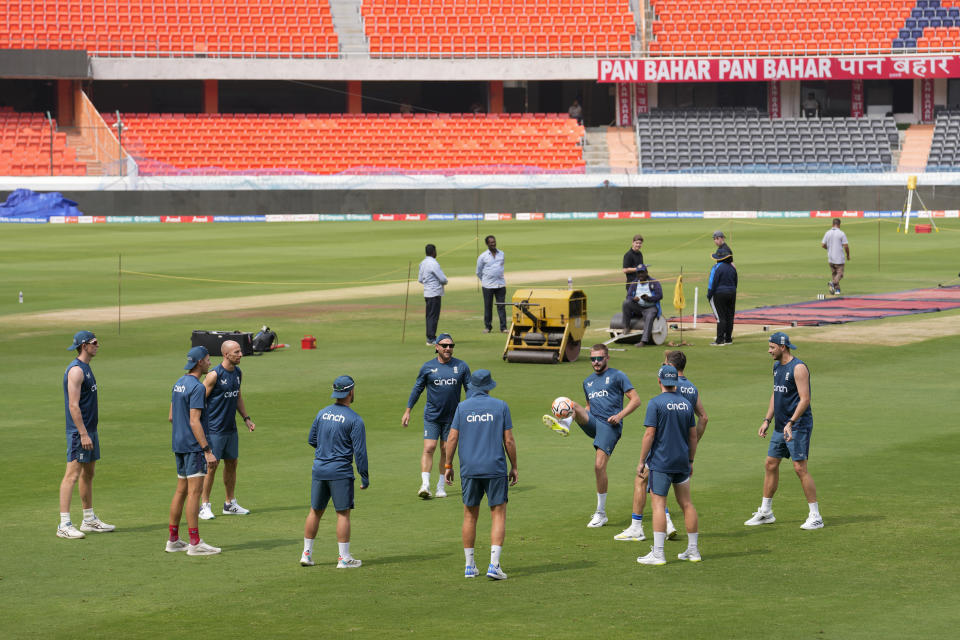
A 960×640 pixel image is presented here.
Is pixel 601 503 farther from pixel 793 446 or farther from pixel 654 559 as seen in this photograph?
pixel 793 446

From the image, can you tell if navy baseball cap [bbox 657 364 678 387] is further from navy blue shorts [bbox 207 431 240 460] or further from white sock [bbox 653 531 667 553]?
navy blue shorts [bbox 207 431 240 460]

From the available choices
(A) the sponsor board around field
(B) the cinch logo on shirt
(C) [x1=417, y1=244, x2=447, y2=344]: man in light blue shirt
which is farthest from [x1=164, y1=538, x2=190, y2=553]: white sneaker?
(A) the sponsor board around field

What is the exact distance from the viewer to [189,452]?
506 inches

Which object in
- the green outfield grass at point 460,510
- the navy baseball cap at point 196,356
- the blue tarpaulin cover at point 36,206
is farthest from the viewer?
the blue tarpaulin cover at point 36,206

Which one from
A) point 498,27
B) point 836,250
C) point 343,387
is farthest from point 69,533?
point 498,27

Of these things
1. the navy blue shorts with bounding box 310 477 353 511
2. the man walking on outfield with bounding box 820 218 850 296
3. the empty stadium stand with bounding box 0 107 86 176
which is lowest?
the navy blue shorts with bounding box 310 477 353 511

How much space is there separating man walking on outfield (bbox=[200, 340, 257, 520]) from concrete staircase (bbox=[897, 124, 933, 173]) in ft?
187

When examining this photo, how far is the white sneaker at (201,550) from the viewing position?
12.8 meters

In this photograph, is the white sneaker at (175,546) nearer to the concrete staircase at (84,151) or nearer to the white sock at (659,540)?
the white sock at (659,540)

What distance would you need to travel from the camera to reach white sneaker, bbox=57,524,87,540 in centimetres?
1334

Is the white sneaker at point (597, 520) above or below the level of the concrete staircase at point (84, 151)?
below

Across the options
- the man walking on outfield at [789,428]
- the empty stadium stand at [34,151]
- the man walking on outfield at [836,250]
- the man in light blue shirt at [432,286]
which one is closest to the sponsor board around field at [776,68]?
the empty stadium stand at [34,151]

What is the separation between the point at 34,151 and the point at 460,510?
5670 centimetres

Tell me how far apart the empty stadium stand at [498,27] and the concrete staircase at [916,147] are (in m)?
15.0
